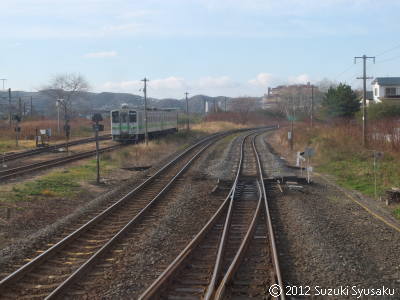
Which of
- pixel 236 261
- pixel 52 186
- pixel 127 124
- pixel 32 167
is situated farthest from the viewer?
pixel 127 124

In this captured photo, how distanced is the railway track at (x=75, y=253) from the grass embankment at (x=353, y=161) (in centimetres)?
716

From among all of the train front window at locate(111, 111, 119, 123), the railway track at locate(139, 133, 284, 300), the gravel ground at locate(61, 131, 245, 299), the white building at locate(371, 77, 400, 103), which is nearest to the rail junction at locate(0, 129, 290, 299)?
the railway track at locate(139, 133, 284, 300)

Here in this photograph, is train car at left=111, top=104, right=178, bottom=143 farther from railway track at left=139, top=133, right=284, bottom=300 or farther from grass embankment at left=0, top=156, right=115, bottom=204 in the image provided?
railway track at left=139, top=133, right=284, bottom=300

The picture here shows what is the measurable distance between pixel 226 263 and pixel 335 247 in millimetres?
2409

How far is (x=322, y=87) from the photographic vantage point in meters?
133

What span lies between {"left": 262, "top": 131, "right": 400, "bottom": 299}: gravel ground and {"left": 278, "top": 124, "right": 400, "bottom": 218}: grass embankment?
73.7 inches

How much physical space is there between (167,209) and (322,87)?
125 m

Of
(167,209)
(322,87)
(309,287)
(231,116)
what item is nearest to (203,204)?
(167,209)

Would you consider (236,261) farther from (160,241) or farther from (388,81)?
(388,81)

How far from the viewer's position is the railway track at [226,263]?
7173 millimetres

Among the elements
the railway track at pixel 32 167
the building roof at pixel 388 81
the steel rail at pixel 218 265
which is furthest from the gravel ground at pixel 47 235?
the building roof at pixel 388 81

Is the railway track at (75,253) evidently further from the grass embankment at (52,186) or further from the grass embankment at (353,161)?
the grass embankment at (353,161)

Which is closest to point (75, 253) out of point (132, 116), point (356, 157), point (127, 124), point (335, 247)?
point (335, 247)

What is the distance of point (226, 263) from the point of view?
8.66 meters
